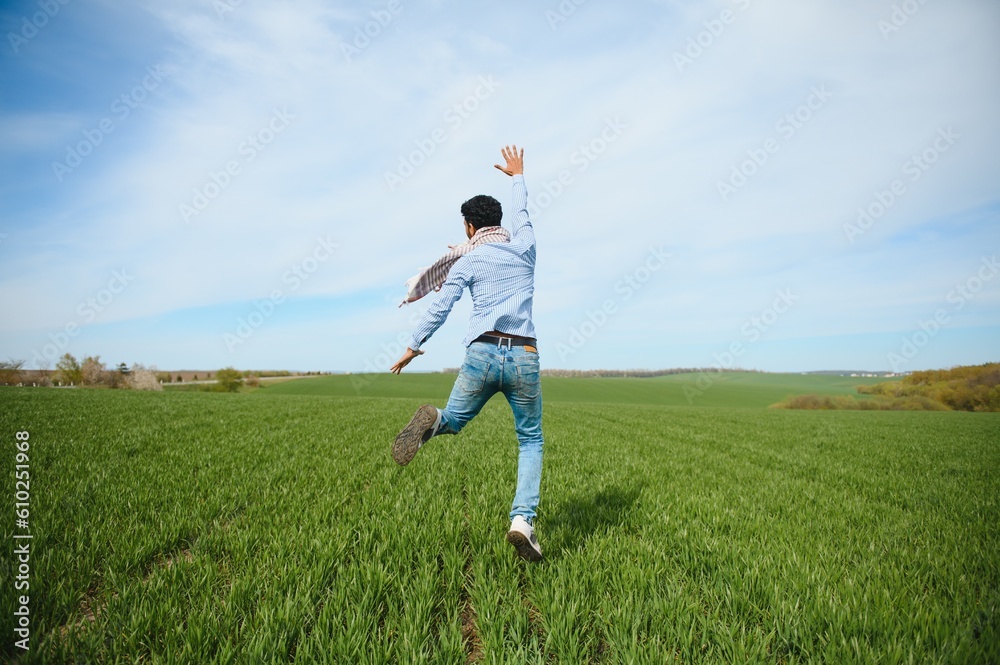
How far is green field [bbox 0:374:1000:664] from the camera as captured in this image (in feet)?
7.70

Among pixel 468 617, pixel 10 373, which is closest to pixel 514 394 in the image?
pixel 468 617

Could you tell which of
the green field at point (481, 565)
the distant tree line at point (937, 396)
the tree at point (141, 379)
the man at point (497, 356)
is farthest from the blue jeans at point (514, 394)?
the tree at point (141, 379)

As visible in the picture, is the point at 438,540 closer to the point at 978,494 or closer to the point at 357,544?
the point at 357,544

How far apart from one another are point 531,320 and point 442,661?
225cm

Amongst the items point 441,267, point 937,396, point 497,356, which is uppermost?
point 441,267

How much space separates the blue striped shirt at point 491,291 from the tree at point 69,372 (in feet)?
227

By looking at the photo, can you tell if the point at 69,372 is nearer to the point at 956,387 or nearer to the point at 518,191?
the point at 518,191

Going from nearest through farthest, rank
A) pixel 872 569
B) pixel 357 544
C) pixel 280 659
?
pixel 280 659, pixel 872 569, pixel 357 544

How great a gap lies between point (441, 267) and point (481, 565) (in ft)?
7.96

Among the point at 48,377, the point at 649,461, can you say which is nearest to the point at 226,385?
the point at 48,377

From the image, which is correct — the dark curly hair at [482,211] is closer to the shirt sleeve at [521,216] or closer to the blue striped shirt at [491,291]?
the shirt sleeve at [521,216]

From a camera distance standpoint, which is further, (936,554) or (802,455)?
(802,455)

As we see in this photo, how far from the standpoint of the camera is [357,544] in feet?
12.0

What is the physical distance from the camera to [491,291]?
348 centimetres
